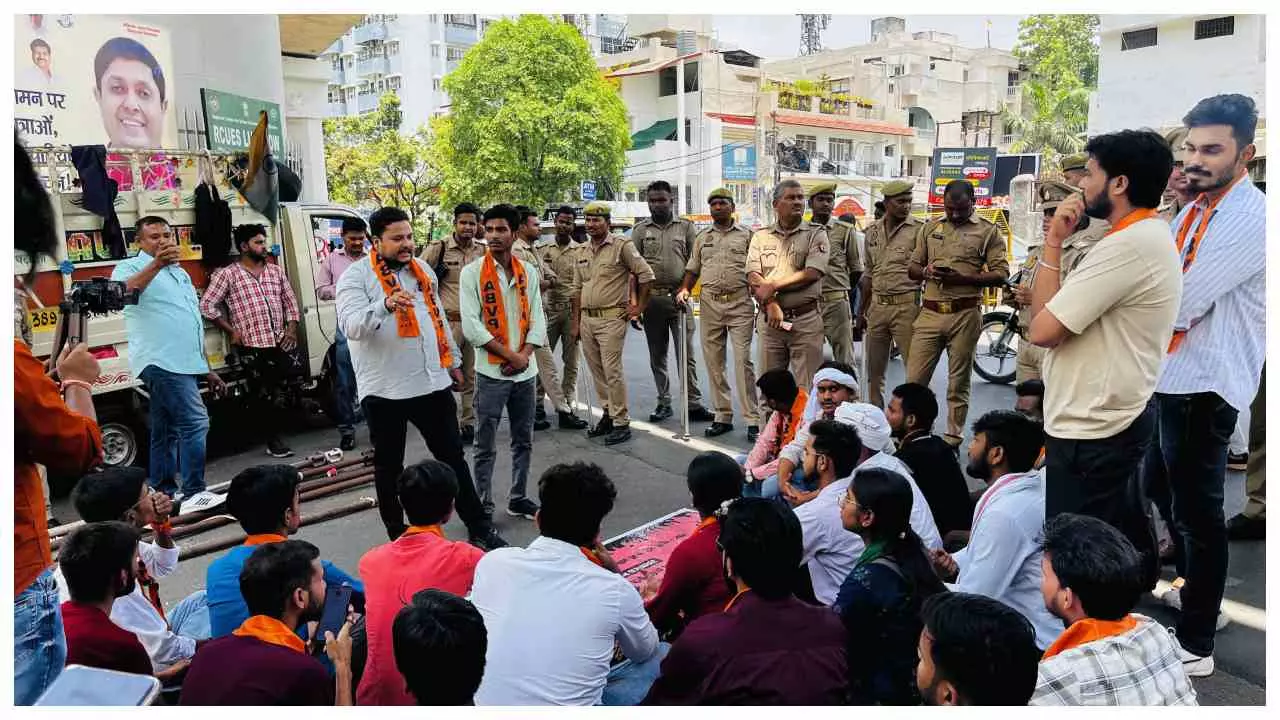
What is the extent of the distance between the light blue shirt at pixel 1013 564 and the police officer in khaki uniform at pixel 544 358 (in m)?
4.37

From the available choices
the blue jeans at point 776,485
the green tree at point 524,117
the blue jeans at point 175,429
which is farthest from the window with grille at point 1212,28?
the blue jeans at point 175,429

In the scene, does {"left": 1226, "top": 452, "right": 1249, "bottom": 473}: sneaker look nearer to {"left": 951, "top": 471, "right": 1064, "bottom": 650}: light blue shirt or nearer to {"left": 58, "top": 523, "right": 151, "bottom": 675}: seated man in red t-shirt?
{"left": 951, "top": 471, "right": 1064, "bottom": 650}: light blue shirt

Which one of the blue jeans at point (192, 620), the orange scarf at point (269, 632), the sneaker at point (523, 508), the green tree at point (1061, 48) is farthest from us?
the green tree at point (1061, 48)

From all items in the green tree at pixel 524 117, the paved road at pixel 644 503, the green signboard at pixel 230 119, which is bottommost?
the paved road at pixel 644 503

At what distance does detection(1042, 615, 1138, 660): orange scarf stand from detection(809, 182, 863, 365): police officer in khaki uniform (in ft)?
14.7

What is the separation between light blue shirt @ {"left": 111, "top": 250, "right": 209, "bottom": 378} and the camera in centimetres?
500

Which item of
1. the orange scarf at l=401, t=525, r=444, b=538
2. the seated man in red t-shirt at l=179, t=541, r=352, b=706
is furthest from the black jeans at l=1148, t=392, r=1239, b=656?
the seated man in red t-shirt at l=179, t=541, r=352, b=706

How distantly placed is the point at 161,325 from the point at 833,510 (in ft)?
13.2

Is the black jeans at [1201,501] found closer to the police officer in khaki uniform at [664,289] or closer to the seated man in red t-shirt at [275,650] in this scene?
the seated man in red t-shirt at [275,650]

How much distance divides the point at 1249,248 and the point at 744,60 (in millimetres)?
37750

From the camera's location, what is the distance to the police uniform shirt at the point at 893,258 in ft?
20.5

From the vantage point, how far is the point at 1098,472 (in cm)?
273

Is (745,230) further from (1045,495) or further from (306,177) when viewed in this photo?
(306,177)

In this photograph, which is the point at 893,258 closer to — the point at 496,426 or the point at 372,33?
the point at 496,426
